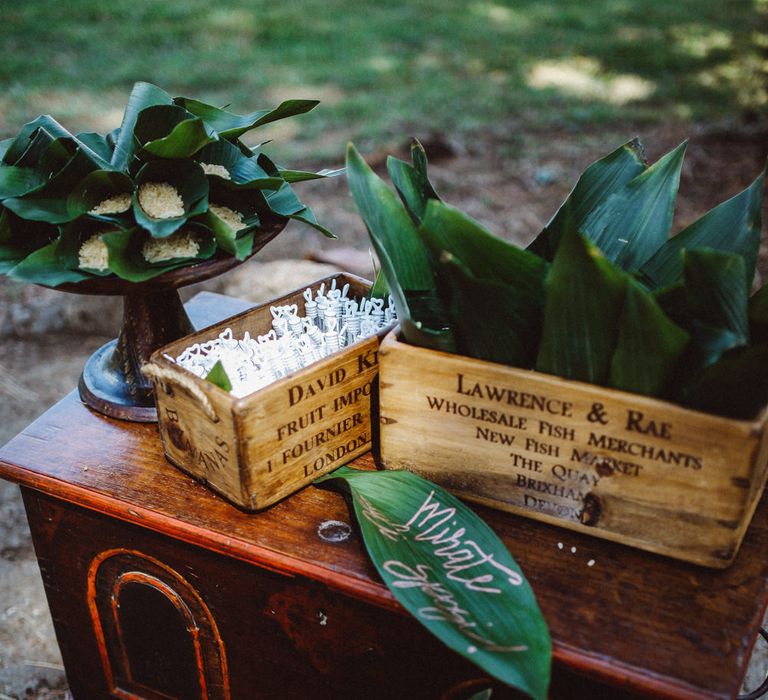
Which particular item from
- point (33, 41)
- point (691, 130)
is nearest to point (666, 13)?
point (691, 130)

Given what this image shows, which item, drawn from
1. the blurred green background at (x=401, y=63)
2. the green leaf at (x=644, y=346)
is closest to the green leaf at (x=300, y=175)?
the green leaf at (x=644, y=346)

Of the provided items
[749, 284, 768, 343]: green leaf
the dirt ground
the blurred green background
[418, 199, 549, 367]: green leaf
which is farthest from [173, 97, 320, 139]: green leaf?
the blurred green background

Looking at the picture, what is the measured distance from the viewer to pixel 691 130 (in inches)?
156

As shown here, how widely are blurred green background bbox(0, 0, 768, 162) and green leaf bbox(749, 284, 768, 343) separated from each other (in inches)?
118

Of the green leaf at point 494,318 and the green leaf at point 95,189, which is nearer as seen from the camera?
the green leaf at point 494,318

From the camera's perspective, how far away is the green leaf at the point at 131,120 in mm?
979

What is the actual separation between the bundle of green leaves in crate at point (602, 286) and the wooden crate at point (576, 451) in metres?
0.02

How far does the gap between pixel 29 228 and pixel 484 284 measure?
59 centimetres

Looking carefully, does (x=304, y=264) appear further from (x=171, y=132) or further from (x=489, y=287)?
(x=489, y=287)

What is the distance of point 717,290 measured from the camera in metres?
0.74

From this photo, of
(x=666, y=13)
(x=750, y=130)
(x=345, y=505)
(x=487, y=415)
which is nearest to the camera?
(x=487, y=415)

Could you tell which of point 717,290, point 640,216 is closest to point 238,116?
point 640,216

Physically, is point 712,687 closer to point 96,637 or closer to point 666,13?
point 96,637

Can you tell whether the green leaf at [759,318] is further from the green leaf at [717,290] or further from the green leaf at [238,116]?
the green leaf at [238,116]
